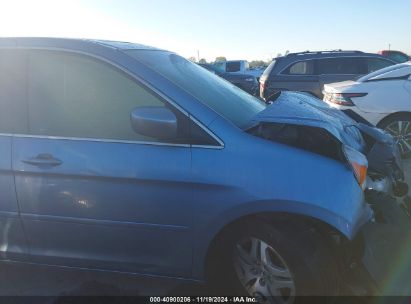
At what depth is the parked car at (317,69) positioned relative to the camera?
32.2 ft

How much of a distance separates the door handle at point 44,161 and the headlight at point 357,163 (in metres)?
1.78

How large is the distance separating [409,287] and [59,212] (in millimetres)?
2191

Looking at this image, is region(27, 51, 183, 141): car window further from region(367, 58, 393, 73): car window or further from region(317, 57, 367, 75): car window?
region(367, 58, 393, 73): car window

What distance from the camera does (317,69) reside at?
32.5ft

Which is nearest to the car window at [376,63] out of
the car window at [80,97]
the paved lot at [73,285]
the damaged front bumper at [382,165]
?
the damaged front bumper at [382,165]

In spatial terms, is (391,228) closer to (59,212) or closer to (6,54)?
(59,212)

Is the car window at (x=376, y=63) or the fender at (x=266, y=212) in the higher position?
the car window at (x=376, y=63)

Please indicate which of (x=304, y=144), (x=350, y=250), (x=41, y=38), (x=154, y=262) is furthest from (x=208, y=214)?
(x=41, y=38)

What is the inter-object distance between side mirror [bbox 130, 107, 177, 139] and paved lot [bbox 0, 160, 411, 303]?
1.20 meters

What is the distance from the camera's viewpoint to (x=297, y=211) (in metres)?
2.38

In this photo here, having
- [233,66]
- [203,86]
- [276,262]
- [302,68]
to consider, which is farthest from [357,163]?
[233,66]

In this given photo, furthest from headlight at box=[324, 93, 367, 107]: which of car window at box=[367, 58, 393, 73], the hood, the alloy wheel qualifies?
the alloy wheel

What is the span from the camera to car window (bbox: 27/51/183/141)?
2.72 meters

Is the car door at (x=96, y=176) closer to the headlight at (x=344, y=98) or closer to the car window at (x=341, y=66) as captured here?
the headlight at (x=344, y=98)
